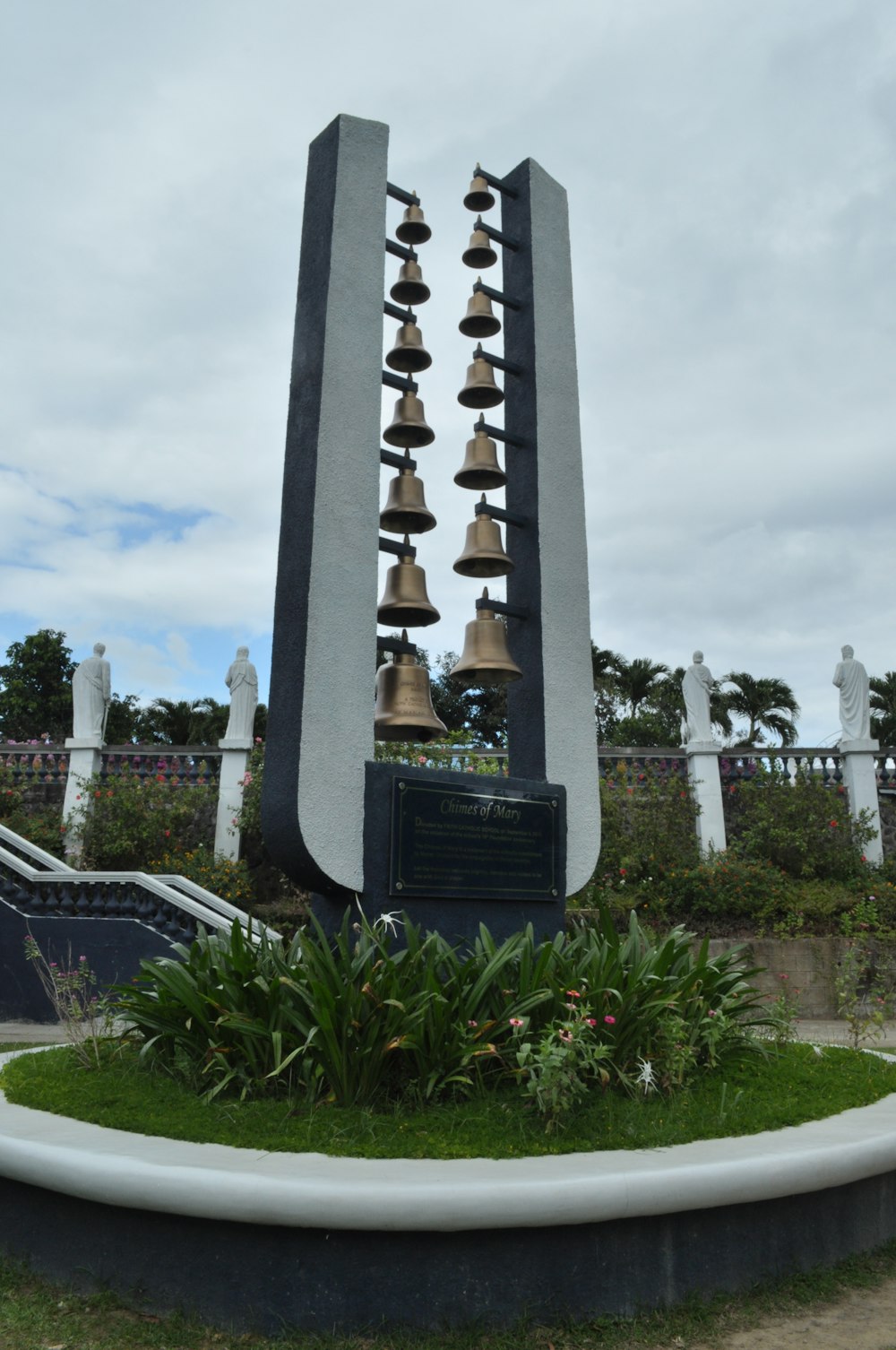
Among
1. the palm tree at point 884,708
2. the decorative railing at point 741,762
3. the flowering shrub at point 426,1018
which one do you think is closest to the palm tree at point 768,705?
the palm tree at point 884,708

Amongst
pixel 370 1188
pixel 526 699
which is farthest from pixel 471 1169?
pixel 526 699

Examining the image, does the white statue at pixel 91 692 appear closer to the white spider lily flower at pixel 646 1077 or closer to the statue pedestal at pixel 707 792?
the statue pedestal at pixel 707 792

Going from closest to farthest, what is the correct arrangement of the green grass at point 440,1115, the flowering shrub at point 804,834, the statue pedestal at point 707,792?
the green grass at point 440,1115 < the flowering shrub at point 804,834 < the statue pedestal at point 707,792

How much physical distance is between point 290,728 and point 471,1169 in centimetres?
262

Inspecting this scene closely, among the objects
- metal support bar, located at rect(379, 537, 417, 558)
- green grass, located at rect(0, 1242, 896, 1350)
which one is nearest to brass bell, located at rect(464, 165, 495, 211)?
metal support bar, located at rect(379, 537, 417, 558)

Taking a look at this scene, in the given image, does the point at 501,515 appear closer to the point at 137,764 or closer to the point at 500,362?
the point at 500,362

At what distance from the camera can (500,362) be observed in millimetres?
6984

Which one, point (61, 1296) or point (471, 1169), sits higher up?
point (471, 1169)

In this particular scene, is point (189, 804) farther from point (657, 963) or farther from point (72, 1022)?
point (657, 963)

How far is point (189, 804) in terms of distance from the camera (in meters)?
15.8

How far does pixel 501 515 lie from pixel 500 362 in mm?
1104

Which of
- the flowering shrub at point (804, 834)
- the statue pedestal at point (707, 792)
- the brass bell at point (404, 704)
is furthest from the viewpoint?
the statue pedestal at point (707, 792)

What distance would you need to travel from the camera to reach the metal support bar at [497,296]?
7.07m

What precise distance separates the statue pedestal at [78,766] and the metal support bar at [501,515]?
10.7 metres
